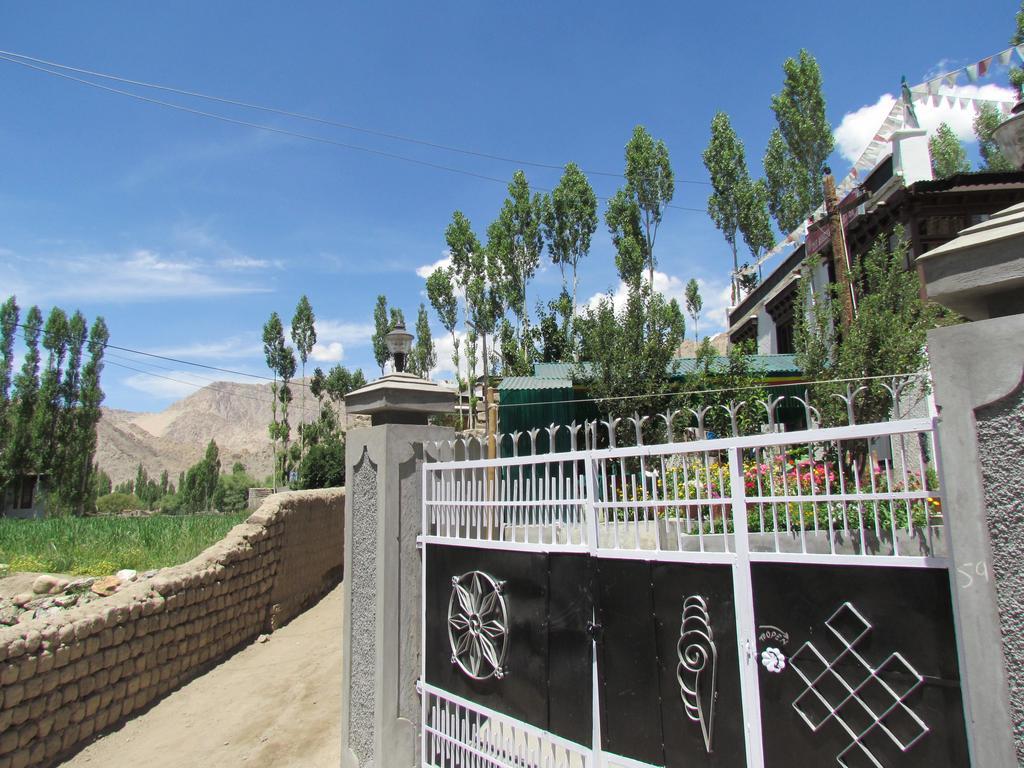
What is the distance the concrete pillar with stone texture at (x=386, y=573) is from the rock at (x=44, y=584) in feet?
23.5

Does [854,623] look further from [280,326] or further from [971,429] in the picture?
[280,326]

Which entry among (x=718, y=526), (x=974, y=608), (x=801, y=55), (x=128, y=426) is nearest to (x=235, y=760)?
(x=718, y=526)

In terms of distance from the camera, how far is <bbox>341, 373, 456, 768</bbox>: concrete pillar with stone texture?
4102 millimetres

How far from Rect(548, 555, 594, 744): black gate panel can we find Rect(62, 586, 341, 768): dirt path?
280cm

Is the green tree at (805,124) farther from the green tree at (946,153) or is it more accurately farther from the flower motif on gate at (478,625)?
the flower motif on gate at (478,625)

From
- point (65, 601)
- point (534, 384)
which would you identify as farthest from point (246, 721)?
point (534, 384)

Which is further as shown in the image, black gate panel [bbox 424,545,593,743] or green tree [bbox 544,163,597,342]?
green tree [bbox 544,163,597,342]

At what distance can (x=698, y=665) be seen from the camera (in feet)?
8.21

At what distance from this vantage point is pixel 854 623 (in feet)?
6.93

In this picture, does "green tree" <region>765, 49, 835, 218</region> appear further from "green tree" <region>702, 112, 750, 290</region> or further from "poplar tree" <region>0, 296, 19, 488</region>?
"poplar tree" <region>0, 296, 19, 488</region>

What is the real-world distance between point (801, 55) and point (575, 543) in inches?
939

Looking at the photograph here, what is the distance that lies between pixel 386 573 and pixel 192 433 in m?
123

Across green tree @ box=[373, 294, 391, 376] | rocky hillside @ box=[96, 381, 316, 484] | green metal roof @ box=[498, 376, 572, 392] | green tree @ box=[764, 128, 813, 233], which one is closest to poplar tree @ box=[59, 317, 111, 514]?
green tree @ box=[373, 294, 391, 376]

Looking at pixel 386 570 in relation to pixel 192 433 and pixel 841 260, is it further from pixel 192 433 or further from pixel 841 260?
pixel 192 433
